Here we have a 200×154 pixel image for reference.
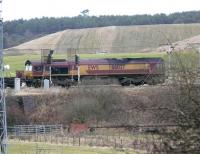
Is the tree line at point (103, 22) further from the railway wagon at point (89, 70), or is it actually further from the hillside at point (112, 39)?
the railway wagon at point (89, 70)

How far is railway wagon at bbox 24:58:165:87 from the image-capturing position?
192ft

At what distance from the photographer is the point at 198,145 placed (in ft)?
20.4

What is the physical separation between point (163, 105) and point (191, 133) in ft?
2.93

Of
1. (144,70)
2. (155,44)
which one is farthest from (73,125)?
(155,44)

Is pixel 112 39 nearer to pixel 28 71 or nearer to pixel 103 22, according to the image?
pixel 103 22

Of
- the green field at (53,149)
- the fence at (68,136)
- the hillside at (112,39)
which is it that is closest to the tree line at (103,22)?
the hillside at (112,39)

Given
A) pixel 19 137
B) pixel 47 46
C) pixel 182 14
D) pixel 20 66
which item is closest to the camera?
pixel 19 137

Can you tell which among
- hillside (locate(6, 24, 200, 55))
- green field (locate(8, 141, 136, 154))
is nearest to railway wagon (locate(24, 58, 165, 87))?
green field (locate(8, 141, 136, 154))

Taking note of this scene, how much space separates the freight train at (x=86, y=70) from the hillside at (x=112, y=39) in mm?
52244

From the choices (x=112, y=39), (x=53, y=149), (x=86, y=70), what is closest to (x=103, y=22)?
(x=112, y=39)

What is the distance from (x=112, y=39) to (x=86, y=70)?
2622 inches

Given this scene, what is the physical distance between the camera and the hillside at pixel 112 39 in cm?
11825

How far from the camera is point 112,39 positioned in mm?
125812

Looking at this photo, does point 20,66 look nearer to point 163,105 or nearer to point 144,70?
point 144,70
